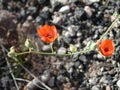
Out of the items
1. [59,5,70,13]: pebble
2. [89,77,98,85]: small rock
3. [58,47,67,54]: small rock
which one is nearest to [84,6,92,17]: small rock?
[59,5,70,13]: pebble

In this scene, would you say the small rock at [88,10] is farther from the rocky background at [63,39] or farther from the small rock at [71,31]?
the small rock at [71,31]

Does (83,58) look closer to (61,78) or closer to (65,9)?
(61,78)

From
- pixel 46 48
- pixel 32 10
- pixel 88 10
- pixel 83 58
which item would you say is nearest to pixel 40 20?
pixel 32 10

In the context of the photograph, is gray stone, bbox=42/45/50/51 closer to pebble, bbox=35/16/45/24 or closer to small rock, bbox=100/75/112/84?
pebble, bbox=35/16/45/24

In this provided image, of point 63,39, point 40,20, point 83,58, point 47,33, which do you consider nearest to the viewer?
point 47,33

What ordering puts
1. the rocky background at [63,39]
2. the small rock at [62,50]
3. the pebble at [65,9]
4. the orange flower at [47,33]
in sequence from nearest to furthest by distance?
the orange flower at [47,33] → the rocky background at [63,39] → the small rock at [62,50] → the pebble at [65,9]

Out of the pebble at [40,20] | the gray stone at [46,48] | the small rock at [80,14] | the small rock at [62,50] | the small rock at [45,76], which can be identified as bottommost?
the small rock at [45,76]

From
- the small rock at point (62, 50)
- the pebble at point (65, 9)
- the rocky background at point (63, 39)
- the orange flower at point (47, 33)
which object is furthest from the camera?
the pebble at point (65, 9)

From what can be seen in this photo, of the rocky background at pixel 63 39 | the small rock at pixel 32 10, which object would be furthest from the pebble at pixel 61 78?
the small rock at pixel 32 10

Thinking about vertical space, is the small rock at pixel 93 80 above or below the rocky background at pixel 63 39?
below
